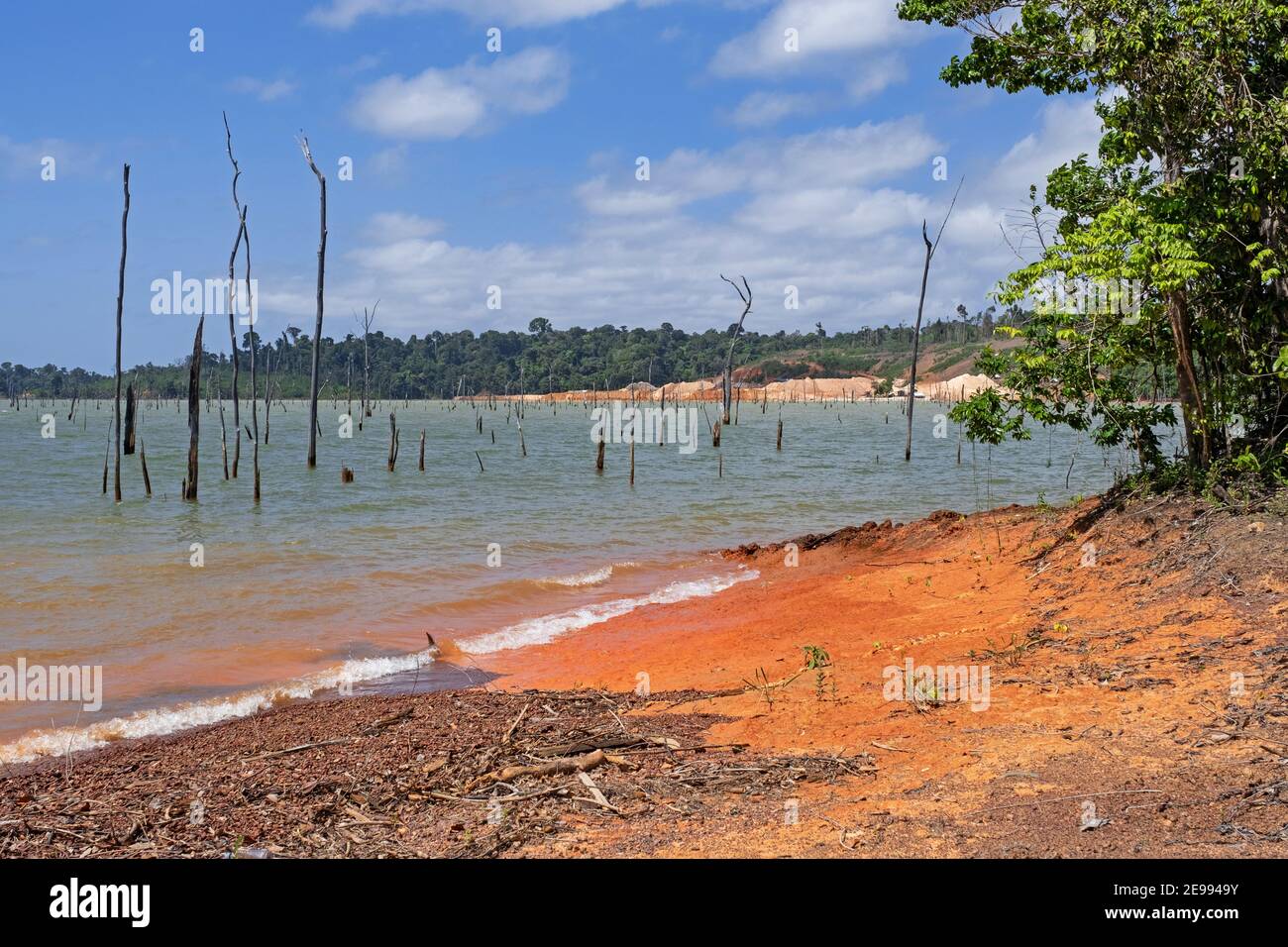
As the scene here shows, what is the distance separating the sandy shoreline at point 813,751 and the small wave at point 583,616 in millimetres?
1227

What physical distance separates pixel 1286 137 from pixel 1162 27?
1.42m

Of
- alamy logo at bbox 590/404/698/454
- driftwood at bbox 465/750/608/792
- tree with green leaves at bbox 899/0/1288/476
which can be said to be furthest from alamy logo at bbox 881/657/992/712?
alamy logo at bbox 590/404/698/454

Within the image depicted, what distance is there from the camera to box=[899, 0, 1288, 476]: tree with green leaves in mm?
8562

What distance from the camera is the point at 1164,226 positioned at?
8453 millimetres

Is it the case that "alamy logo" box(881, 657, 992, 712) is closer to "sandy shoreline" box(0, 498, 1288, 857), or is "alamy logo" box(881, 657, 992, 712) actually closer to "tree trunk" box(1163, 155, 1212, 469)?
"sandy shoreline" box(0, 498, 1288, 857)

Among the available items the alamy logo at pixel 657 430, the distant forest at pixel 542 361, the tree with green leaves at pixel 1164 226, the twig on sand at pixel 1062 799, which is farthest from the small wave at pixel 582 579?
the distant forest at pixel 542 361

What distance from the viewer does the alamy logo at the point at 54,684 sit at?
8844 millimetres

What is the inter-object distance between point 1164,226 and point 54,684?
10923mm

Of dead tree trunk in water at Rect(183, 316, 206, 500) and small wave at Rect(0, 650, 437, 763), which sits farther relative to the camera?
dead tree trunk in water at Rect(183, 316, 206, 500)

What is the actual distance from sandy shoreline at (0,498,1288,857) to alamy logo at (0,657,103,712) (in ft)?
6.47

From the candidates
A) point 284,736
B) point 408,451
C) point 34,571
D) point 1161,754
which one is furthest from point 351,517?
point 408,451

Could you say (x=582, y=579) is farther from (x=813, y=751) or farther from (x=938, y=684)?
(x=813, y=751)

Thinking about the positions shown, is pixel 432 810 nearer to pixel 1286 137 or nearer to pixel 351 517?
pixel 1286 137

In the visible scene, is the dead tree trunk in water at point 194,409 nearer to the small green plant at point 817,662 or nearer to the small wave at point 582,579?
the small wave at point 582,579
